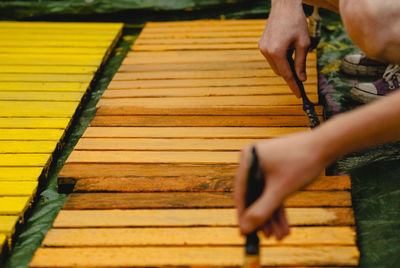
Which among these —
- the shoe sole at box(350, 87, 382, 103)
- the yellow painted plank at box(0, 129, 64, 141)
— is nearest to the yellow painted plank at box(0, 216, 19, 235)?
the yellow painted plank at box(0, 129, 64, 141)

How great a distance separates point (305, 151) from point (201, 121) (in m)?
1.14

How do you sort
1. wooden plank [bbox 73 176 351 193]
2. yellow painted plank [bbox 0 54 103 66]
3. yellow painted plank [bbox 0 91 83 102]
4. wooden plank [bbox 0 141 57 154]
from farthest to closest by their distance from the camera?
1. yellow painted plank [bbox 0 54 103 66]
2. yellow painted plank [bbox 0 91 83 102]
3. wooden plank [bbox 0 141 57 154]
4. wooden plank [bbox 73 176 351 193]

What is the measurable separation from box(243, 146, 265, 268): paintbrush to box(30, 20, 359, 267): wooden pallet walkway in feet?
1.05

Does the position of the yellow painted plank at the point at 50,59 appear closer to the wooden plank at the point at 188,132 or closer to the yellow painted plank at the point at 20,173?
the wooden plank at the point at 188,132

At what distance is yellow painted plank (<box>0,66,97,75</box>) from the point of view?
8.54 ft

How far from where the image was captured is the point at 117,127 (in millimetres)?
2039

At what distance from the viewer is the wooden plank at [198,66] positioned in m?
2.55

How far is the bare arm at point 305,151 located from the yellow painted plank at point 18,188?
0.98m

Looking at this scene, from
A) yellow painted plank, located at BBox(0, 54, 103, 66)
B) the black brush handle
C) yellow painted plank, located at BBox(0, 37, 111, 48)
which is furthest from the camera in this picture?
yellow painted plank, located at BBox(0, 37, 111, 48)

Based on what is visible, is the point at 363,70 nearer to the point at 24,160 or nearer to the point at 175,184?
the point at 175,184

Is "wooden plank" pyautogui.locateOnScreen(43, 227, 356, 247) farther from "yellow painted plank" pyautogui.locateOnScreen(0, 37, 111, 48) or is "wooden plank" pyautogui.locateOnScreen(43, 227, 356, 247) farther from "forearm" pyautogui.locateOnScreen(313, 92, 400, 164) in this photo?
"yellow painted plank" pyautogui.locateOnScreen(0, 37, 111, 48)

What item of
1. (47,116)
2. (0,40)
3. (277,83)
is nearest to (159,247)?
(47,116)

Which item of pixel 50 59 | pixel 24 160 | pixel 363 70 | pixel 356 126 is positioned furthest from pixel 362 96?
pixel 50 59

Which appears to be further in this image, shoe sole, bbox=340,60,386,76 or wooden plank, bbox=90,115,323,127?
shoe sole, bbox=340,60,386,76
